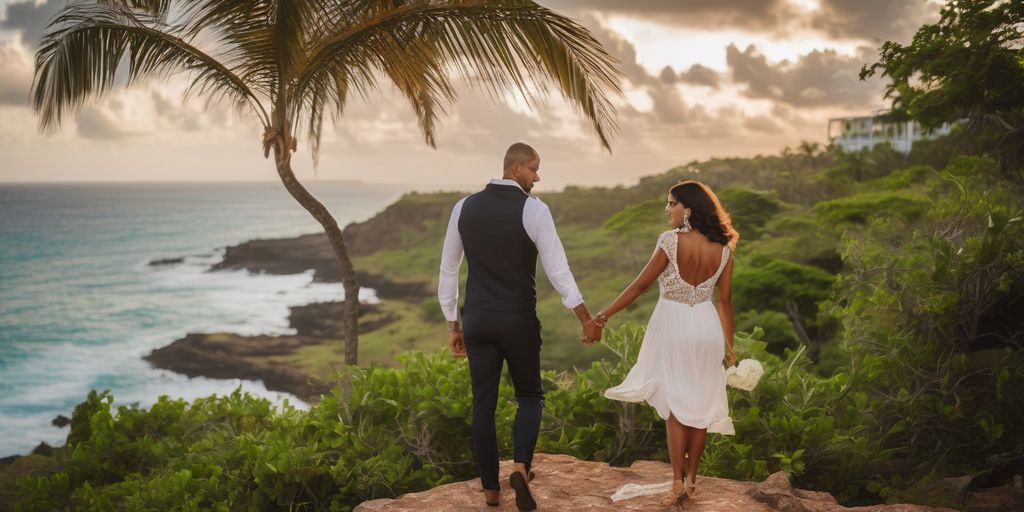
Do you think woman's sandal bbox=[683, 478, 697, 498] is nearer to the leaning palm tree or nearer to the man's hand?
the man's hand

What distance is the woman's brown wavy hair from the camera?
4.50m

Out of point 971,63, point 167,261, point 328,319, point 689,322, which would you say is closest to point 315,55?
point 689,322

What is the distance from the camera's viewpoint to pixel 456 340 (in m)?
4.82

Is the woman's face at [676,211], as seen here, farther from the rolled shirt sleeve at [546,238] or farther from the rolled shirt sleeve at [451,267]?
the rolled shirt sleeve at [451,267]

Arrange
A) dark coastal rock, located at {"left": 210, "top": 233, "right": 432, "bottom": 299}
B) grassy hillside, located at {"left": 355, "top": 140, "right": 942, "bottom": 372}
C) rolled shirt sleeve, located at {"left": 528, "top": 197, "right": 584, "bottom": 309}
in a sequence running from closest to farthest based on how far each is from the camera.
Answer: rolled shirt sleeve, located at {"left": 528, "top": 197, "right": 584, "bottom": 309}, grassy hillside, located at {"left": 355, "top": 140, "right": 942, "bottom": 372}, dark coastal rock, located at {"left": 210, "top": 233, "right": 432, "bottom": 299}

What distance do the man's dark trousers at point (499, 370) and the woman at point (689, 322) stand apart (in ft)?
1.34

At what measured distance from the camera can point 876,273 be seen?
693 centimetres

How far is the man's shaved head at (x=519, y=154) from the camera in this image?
4.46 metres

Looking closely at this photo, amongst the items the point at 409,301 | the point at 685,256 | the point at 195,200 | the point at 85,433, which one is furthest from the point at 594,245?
the point at 195,200

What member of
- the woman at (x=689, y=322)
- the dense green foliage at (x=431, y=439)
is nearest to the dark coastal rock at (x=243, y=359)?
the dense green foliage at (x=431, y=439)

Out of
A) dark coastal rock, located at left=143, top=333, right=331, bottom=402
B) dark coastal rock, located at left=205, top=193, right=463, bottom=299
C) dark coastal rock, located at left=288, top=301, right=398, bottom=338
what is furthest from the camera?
dark coastal rock, located at left=205, top=193, right=463, bottom=299

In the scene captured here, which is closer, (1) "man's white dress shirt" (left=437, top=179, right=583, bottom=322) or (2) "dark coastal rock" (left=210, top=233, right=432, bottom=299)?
(1) "man's white dress shirt" (left=437, top=179, right=583, bottom=322)

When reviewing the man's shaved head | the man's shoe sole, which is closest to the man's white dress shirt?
the man's shaved head

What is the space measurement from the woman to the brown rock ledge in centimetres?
26
